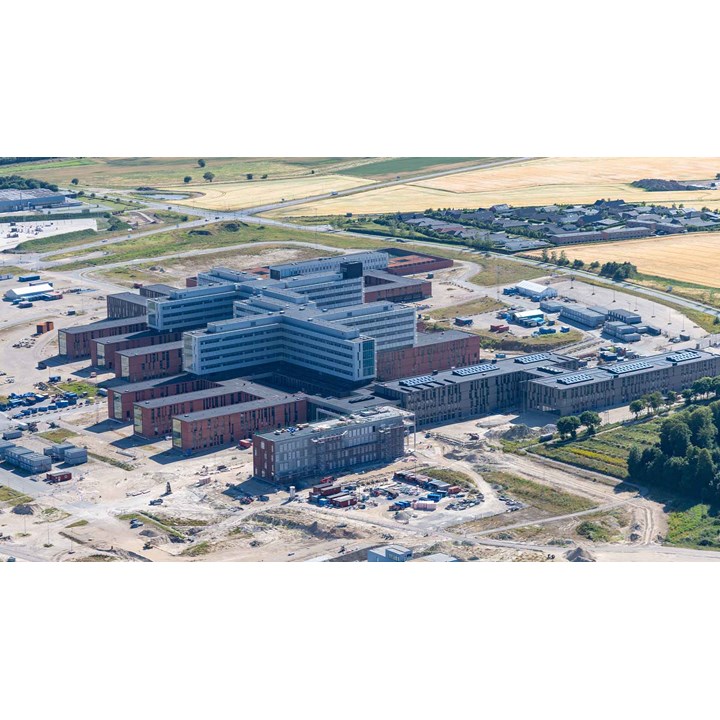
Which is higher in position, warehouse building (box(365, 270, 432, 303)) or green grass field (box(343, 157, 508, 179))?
green grass field (box(343, 157, 508, 179))

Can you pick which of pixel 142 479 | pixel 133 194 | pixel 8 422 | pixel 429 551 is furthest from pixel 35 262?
pixel 429 551

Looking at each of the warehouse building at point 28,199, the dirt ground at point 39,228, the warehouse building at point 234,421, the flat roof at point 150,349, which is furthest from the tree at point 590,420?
the warehouse building at point 28,199

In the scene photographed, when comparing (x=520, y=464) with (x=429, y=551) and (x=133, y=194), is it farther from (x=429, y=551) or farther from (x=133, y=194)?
(x=133, y=194)

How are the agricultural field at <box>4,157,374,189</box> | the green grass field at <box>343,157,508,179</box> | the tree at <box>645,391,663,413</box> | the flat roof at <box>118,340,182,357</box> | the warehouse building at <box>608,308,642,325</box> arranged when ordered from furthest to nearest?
the agricultural field at <box>4,157,374,189</box>, the green grass field at <box>343,157,508,179</box>, the warehouse building at <box>608,308,642,325</box>, the flat roof at <box>118,340,182,357</box>, the tree at <box>645,391,663,413</box>

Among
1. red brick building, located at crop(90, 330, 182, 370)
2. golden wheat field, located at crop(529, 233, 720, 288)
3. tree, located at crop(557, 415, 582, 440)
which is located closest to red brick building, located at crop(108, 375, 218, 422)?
red brick building, located at crop(90, 330, 182, 370)

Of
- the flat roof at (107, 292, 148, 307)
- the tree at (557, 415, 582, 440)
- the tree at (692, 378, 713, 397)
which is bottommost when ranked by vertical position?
the tree at (557, 415, 582, 440)

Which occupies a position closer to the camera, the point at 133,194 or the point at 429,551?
the point at 429,551

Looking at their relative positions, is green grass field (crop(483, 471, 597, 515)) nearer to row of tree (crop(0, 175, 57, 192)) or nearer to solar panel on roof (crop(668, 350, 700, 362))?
solar panel on roof (crop(668, 350, 700, 362))

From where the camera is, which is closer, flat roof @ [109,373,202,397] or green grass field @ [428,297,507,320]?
flat roof @ [109,373,202,397]
